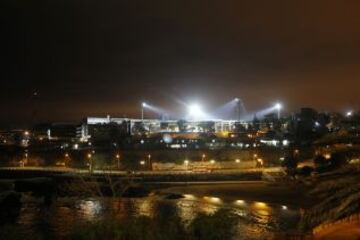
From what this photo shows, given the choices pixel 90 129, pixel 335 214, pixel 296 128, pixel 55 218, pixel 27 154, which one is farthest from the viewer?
pixel 90 129

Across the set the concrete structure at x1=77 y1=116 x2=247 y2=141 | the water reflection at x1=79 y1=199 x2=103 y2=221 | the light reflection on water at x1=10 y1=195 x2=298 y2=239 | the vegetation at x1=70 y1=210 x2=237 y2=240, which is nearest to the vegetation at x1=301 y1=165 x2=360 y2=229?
the light reflection on water at x1=10 y1=195 x2=298 y2=239

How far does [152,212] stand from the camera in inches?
1199

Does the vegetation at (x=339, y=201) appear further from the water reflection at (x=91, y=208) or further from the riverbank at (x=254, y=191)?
the water reflection at (x=91, y=208)

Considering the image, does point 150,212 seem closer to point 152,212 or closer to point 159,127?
point 152,212

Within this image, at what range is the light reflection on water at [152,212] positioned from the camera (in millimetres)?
24922

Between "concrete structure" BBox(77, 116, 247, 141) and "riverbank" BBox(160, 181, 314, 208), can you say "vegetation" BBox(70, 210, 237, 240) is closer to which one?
"riverbank" BBox(160, 181, 314, 208)

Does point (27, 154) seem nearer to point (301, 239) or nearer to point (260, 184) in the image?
point (260, 184)

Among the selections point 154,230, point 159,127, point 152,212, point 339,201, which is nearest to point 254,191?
point 152,212

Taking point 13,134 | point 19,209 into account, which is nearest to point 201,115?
point 13,134

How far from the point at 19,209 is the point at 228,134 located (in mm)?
63404

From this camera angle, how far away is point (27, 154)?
7206cm

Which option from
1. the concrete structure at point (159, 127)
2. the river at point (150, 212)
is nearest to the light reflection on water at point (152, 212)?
the river at point (150, 212)

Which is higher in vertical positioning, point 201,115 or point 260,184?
point 201,115

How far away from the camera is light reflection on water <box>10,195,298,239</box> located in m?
24.9
